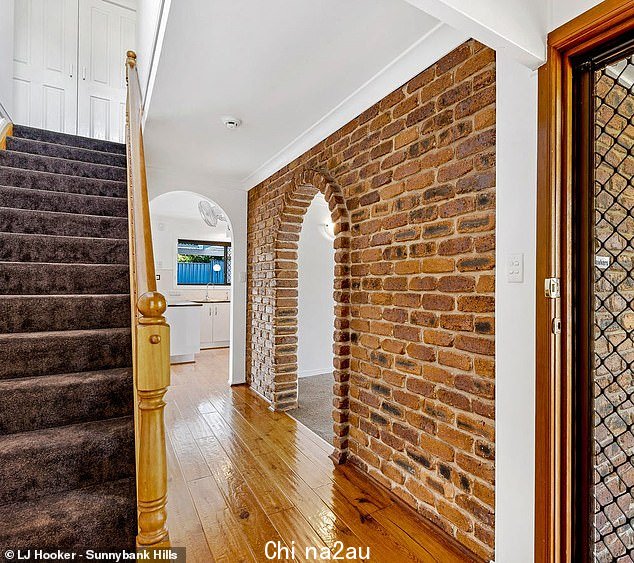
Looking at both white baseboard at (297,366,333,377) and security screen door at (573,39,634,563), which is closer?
security screen door at (573,39,634,563)

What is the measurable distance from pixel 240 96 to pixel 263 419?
262cm

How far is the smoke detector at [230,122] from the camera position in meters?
2.69

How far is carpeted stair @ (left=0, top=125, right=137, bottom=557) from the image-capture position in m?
1.16

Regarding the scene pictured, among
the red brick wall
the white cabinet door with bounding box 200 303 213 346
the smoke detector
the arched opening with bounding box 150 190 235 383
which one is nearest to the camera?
the red brick wall

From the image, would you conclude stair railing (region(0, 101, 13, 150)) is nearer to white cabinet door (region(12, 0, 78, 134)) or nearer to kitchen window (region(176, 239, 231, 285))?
white cabinet door (region(12, 0, 78, 134))

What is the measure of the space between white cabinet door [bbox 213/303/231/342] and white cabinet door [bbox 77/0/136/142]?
336 cm

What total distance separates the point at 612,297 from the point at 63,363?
226 centimetres

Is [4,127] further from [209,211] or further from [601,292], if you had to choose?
[601,292]

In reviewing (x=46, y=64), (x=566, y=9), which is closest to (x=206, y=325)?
(x=46, y=64)

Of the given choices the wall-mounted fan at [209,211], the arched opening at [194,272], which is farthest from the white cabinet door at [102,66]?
the arched opening at [194,272]

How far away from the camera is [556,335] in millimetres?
1227

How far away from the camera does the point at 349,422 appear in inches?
96.8

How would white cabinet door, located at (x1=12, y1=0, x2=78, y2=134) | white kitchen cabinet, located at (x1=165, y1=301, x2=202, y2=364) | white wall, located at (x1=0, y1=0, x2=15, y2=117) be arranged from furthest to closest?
white kitchen cabinet, located at (x1=165, y1=301, x2=202, y2=364) → white cabinet door, located at (x1=12, y1=0, x2=78, y2=134) → white wall, located at (x1=0, y1=0, x2=15, y2=117)

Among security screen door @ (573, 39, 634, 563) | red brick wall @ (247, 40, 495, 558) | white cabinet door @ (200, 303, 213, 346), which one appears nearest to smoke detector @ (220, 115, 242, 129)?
red brick wall @ (247, 40, 495, 558)
